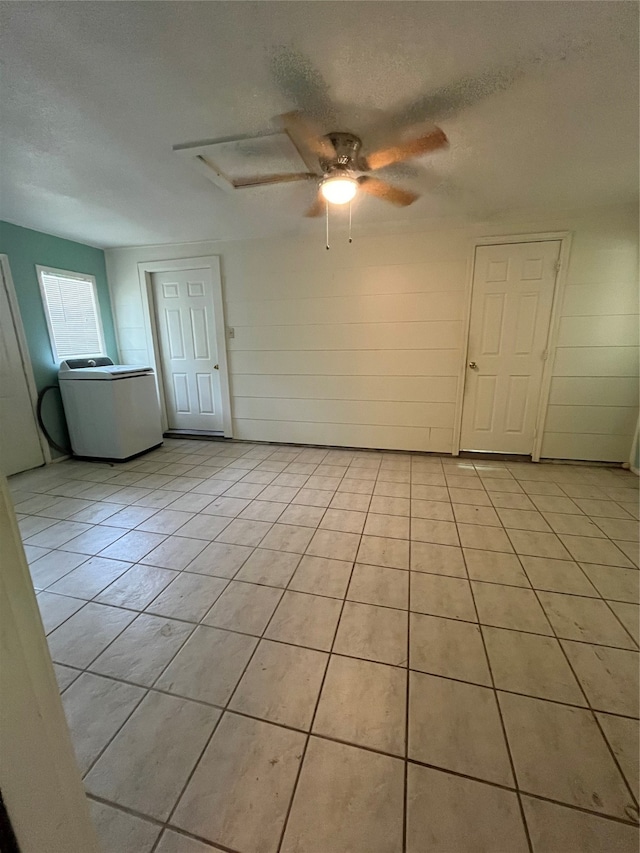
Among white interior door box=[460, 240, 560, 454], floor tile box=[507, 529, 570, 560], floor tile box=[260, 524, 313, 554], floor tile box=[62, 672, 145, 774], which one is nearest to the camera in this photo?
floor tile box=[62, 672, 145, 774]

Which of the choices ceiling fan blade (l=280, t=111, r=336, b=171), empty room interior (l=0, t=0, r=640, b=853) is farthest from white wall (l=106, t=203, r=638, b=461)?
ceiling fan blade (l=280, t=111, r=336, b=171)

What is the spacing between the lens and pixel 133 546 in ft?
7.30

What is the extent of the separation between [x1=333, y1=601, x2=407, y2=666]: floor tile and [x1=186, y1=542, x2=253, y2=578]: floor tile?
0.70 m

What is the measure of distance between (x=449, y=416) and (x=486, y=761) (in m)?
2.96

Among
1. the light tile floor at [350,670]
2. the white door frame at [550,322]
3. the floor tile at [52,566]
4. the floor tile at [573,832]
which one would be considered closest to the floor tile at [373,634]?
the light tile floor at [350,670]

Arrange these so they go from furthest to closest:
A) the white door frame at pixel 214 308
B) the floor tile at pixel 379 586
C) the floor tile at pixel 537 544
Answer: the white door frame at pixel 214 308 < the floor tile at pixel 537 544 < the floor tile at pixel 379 586

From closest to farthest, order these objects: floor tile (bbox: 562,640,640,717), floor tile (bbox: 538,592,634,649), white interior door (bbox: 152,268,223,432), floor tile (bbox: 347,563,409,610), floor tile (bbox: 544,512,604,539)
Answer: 1. floor tile (bbox: 562,640,640,717)
2. floor tile (bbox: 538,592,634,649)
3. floor tile (bbox: 347,563,409,610)
4. floor tile (bbox: 544,512,604,539)
5. white interior door (bbox: 152,268,223,432)

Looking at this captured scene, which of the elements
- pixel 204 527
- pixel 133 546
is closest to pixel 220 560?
pixel 204 527

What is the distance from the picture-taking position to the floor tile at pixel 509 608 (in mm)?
1577

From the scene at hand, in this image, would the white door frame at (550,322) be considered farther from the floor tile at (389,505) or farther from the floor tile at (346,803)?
the floor tile at (346,803)

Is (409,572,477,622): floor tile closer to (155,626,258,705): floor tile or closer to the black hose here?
(155,626,258,705): floor tile

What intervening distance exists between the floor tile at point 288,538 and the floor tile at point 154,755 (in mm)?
980

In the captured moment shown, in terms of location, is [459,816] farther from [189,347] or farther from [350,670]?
[189,347]

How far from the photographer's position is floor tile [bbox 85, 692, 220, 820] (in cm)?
101
